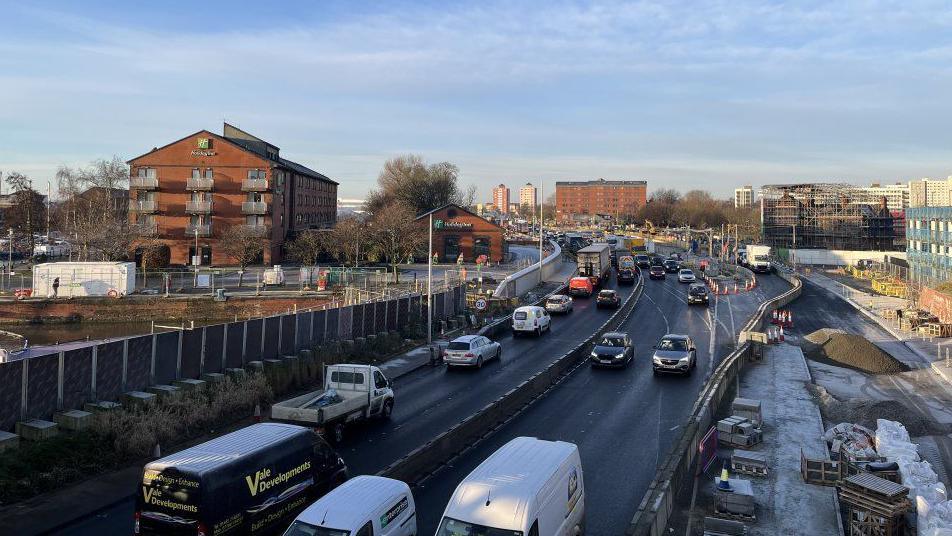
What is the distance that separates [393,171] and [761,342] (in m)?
94.5

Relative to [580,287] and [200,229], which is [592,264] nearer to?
[580,287]

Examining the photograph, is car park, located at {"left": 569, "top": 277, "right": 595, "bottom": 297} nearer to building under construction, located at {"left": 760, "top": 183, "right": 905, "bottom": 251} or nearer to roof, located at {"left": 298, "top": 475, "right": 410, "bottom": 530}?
roof, located at {"left": 298, "top": 475, "right": 410, "bottom": 530}

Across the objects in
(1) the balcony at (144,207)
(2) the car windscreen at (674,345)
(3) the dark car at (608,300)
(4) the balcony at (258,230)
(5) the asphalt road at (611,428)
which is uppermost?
(1) the balcony at (144,207)

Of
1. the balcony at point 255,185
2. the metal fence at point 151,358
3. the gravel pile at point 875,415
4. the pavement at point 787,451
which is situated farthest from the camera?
the balcony at point 255,185

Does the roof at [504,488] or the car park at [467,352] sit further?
the car park at [467,352]

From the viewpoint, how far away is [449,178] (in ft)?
393

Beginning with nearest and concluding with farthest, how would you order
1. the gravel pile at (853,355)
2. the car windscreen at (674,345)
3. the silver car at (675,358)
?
the silver car at (675,358) → the car windscreen at (674,345) → the gravel pile at (853,355)

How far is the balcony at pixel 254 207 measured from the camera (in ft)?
229

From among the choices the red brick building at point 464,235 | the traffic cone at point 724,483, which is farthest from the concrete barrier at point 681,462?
the red brick building at point 464,235

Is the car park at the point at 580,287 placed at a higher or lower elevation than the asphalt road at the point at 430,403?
higher

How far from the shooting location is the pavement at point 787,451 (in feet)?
44.1

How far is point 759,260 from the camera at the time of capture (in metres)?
76.6

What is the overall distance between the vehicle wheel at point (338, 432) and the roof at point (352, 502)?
678cm

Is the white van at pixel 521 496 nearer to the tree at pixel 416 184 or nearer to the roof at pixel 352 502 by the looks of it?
the roof at pixel 352 502
